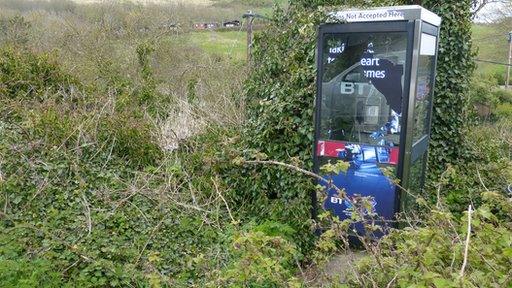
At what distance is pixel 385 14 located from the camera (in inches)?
186

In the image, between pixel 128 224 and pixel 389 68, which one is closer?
pixel 389 68

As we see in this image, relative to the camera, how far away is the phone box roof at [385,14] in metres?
4.68

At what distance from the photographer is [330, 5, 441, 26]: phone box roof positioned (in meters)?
4.68

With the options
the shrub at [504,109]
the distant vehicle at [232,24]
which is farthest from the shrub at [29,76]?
the shrub at [504,109]

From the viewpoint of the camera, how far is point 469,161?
24.2ft

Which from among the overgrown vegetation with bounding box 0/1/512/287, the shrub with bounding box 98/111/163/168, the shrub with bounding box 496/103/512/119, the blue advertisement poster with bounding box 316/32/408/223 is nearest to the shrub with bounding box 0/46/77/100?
the overgrown vegetation with bounding box 0/1/512/287

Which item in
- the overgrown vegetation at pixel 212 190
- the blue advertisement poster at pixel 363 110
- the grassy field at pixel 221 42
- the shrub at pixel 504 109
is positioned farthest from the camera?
the shrub at pixel 504 109

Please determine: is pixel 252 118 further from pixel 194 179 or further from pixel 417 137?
pixel 417 137

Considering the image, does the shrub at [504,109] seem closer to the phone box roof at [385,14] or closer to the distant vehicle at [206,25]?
the distant vehicle at [206,25]

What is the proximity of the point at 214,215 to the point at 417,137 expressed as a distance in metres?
2.64

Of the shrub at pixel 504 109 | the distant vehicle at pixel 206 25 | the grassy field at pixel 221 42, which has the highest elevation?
the distant vehicle at pixel 206 25

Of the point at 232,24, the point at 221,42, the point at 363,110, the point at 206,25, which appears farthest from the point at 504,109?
the point at 363,110

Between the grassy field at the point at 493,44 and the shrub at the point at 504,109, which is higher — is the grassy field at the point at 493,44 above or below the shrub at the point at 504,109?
above

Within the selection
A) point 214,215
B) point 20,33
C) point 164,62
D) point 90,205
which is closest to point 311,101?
point 214,215
